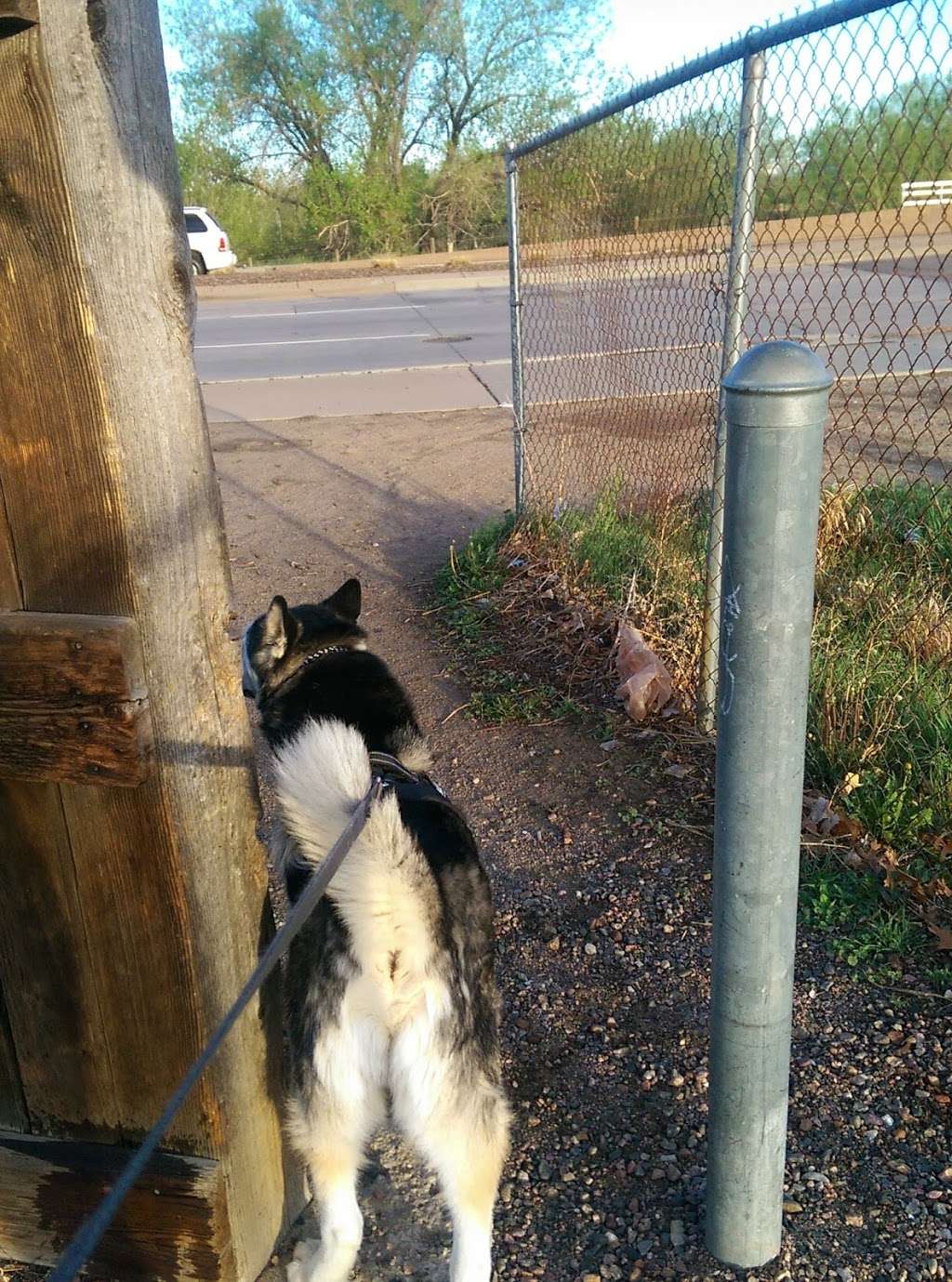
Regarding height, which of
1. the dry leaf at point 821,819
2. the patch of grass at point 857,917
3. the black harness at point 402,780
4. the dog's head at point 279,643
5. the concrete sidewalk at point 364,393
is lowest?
the patch of grass at point 857,917

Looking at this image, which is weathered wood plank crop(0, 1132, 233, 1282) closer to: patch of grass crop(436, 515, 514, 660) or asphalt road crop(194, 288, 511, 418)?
patch of grass crop(436, 515, 514, 660)

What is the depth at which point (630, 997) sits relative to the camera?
2.99 metres

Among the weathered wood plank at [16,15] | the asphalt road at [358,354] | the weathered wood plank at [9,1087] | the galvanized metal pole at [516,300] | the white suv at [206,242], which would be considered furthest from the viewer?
the white suv at [206,242]

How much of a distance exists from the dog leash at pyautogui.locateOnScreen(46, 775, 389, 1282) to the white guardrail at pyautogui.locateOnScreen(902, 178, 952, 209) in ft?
12.1

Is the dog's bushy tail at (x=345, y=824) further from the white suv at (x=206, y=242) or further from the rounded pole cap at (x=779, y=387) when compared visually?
the white suv at (x=206, y=242)

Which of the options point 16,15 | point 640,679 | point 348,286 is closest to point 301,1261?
point 16,15

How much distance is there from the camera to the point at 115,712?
5.94ft

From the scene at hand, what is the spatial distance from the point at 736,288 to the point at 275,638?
2.06 metres

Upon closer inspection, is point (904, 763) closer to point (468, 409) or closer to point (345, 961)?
point (345, 961)

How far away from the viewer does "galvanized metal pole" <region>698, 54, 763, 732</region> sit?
342cm

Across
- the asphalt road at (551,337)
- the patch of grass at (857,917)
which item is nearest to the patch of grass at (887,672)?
the patch of grass at (857,917)

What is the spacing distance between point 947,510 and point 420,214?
31.0m

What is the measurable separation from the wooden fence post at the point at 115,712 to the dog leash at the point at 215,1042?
35 centimetres

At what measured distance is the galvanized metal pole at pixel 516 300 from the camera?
240 inches
